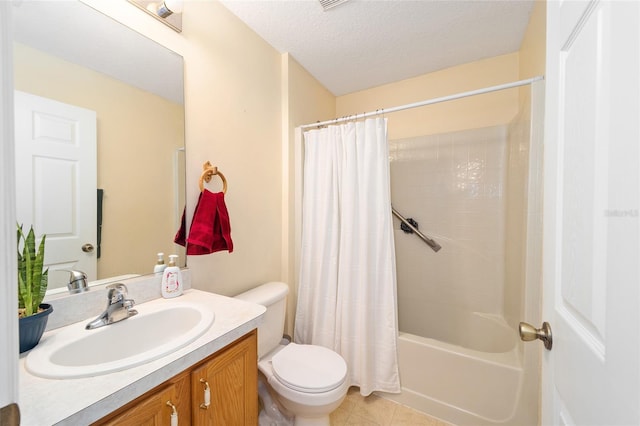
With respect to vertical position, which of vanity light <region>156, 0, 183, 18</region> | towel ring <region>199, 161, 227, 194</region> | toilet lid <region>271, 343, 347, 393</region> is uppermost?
vanity light <region>156, 0, 183, 18</region>

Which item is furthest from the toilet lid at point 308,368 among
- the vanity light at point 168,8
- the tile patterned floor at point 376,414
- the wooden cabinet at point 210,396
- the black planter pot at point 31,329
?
the vanity light at point 168,8

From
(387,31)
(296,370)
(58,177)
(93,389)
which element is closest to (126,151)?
(58,177)

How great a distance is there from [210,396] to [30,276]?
0.62 m

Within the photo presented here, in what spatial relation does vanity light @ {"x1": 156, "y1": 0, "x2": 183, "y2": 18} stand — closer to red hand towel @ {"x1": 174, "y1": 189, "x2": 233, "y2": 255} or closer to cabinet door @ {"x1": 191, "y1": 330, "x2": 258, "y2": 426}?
red hand towel @ {"x1": 174, "y1": 189, "x2": 233, "y2": 255}

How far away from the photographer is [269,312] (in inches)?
53.7

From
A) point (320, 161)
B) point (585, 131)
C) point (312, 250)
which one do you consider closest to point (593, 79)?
point (585, 131)

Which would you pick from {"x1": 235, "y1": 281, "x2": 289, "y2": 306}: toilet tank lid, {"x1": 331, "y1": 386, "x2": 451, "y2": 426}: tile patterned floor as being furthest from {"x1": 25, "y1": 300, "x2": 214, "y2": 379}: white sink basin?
{"x1": 331, "y1": 386, "x2": 451, "y2": 426}: tile patterned floor

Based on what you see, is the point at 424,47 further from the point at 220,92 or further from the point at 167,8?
the point at 167,8

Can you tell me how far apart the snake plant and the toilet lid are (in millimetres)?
951

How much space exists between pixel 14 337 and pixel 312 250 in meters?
1.49

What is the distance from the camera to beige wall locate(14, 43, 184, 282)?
82 centimetres

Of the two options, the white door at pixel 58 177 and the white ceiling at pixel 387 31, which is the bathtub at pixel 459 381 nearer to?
the white door at pixel 58 177

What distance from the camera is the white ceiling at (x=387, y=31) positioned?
136 cm

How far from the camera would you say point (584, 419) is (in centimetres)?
43
